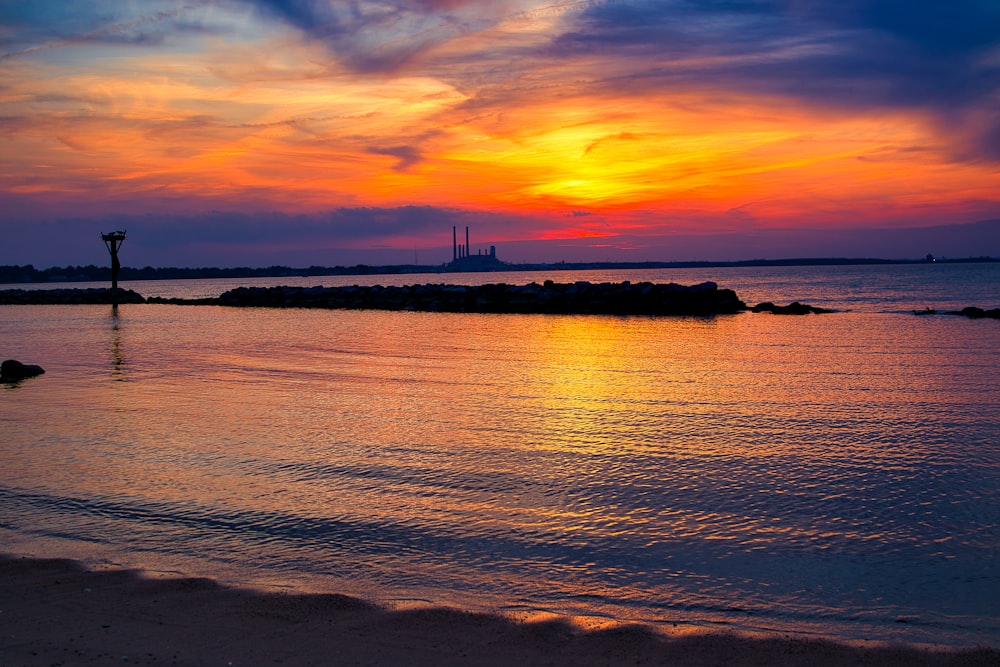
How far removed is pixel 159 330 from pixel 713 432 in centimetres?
2577

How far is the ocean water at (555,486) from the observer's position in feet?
18.0

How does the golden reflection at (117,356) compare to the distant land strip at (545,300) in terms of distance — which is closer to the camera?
the golden reflection at (117,356)

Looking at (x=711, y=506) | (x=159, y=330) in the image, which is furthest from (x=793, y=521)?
(x=159, y=330)

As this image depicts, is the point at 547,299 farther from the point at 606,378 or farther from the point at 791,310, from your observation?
the point at 606,378

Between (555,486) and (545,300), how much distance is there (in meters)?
32.3

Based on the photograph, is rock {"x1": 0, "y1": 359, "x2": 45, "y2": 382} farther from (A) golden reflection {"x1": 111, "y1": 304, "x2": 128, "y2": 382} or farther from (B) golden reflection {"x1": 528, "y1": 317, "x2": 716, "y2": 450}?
(B) golden reflection {"x1": 528, "y1": 317, "x2": 716, "y2": 450}

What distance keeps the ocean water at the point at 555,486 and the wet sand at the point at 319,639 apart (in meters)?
0.33

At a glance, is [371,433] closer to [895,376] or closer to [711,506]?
[711,506]

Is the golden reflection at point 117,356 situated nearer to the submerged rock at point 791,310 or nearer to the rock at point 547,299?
the rock at point 547,299

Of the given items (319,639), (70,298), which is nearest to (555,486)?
(319,639)

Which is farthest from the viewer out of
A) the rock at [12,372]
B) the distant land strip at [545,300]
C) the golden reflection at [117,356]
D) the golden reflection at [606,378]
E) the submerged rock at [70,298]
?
the submerged rock at [70,298]

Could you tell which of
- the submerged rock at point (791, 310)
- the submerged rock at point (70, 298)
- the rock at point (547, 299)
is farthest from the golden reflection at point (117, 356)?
the submerged rock at point (791, 310)

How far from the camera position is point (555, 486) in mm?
8062

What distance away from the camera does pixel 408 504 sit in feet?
24.6
